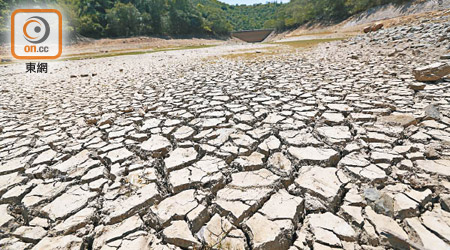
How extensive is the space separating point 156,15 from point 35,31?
2576 centimetres

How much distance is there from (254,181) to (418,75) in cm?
310

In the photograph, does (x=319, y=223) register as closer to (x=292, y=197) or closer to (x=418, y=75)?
(x=292, y=197)

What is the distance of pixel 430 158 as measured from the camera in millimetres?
1399

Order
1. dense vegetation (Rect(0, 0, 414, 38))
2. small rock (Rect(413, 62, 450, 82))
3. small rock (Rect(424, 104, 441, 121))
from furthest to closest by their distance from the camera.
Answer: dense vegetation (Rect(0, 0, 414, 38)) < small rock (Rect(413, 62, 450, 82)) < small rock (Rect(424, 104, 441, 121))

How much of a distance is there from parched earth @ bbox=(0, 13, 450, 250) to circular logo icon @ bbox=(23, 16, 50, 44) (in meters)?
16.9

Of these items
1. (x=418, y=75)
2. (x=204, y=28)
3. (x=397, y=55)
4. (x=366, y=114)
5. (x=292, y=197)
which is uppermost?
(x=204, y=28)

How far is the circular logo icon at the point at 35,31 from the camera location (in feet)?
48.2

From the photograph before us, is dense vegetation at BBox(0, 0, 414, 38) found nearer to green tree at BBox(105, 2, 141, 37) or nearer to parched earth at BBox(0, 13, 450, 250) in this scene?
green tree at BBox(105, 2, 141, 37)

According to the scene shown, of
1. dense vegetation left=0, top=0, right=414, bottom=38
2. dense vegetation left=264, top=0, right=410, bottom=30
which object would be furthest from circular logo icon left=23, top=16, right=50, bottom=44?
dense vegetation left=264, top=0, right=410, bottom=30

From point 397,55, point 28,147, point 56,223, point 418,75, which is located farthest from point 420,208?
point 397,55

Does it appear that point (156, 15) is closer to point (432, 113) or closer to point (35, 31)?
point (35, 31)

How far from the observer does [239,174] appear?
1447 millimetres

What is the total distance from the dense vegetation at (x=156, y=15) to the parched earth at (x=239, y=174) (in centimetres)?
2769

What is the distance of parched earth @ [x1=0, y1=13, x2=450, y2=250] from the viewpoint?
1.03m
